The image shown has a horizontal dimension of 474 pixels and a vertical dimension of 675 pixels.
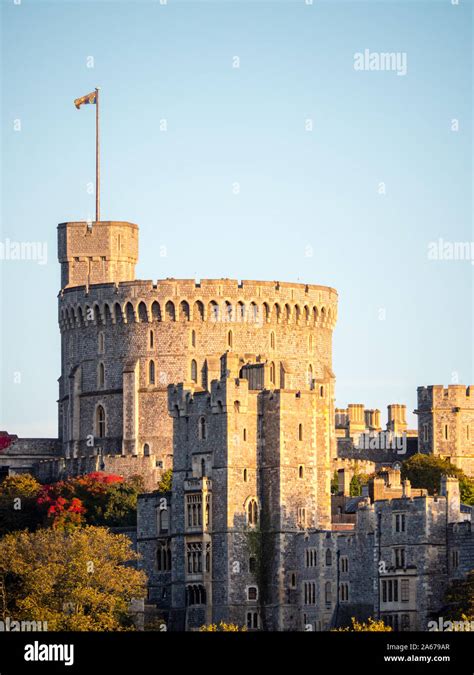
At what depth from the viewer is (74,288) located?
184 meters

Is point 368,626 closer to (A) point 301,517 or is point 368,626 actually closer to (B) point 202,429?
(A) point 301,517

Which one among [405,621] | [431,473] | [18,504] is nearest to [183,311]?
[18,504]

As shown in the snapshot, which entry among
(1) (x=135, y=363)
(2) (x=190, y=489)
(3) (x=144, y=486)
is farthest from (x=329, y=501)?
(1) (x=135, y=363)

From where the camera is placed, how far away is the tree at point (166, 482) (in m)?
161

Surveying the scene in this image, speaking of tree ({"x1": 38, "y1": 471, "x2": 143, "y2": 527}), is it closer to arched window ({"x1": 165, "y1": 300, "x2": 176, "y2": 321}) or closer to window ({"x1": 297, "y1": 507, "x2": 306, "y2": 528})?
arched window ({"x1": 165, "y1": 300, "x2": 176, "y2": 321})

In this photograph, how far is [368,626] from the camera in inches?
5128

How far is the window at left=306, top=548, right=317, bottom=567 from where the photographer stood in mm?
142000

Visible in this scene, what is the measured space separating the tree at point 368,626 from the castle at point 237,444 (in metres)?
1.24

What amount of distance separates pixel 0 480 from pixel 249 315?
1977 centimetres

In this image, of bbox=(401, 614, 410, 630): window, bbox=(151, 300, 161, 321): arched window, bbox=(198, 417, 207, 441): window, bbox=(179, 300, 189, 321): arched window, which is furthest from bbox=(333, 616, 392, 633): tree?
bbox=(151, 300, 161, 321): arched window

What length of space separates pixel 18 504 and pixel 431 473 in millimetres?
25458

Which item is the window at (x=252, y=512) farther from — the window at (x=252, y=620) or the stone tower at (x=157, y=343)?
the stone tower at (x=157, y=343)

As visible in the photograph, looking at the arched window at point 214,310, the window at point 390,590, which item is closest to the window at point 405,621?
the window at point 390,590

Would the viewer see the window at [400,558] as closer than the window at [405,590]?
No
